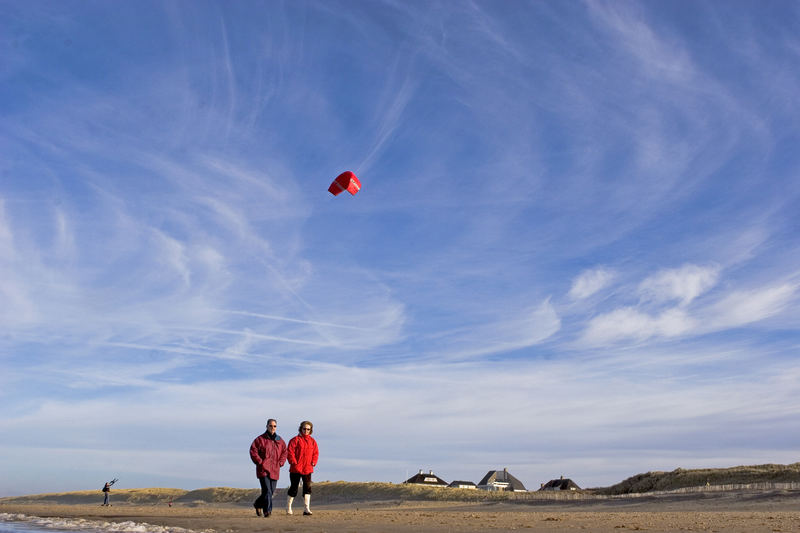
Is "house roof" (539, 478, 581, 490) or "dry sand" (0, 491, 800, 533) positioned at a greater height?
"house roof" (539, 478, 581, 490)

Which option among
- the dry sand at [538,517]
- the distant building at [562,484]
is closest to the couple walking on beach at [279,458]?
the dry sand at [538,517]

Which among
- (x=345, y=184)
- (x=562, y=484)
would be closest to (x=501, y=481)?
(x=562, y=484)

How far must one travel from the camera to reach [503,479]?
10288 centimetres

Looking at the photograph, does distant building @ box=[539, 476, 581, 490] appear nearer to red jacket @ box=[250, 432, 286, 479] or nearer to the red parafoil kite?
the red parafoil kite

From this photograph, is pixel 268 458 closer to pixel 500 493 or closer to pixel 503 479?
pixel 500 493

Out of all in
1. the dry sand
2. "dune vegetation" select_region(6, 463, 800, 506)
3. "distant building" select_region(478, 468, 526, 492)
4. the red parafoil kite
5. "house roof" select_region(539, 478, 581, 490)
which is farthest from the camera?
"distant building" select_region(478, 468, 526, 492)

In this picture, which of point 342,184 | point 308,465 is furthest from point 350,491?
point 308,465

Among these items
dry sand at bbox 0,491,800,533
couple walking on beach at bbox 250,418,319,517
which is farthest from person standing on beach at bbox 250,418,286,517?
dry sand at bbox 0,491,800,533

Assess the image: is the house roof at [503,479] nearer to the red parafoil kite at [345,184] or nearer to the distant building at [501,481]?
the distant building at [501,481]

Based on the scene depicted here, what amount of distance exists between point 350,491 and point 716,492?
33.2 metres

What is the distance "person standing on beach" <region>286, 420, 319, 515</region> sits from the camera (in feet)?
54.6

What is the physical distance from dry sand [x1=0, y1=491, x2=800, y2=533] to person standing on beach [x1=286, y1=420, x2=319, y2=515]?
72 centimetres

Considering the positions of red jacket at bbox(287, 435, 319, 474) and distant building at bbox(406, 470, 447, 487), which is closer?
red jacket at bbox(287, 435, 319, 474)

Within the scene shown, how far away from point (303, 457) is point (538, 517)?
6.52m
